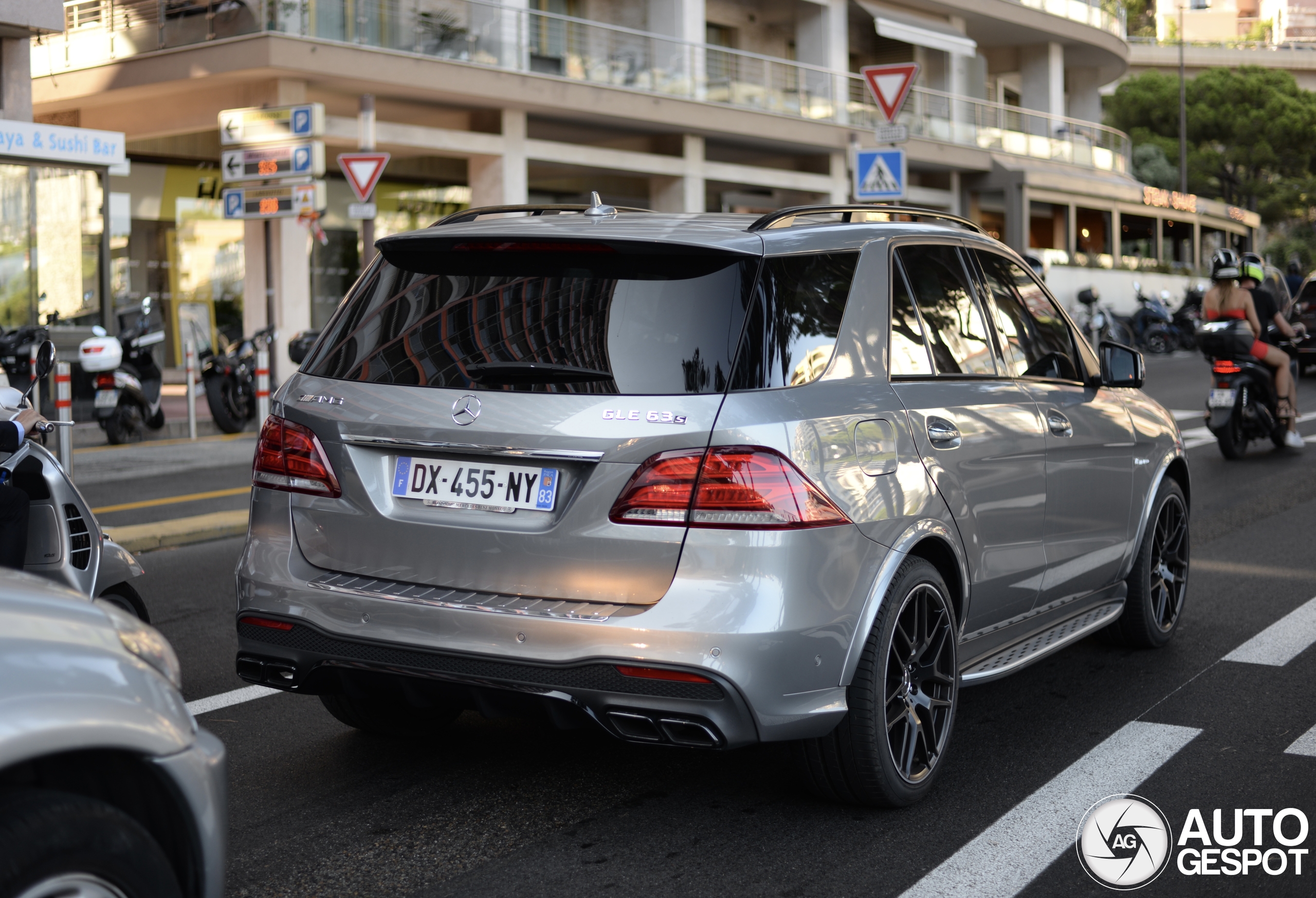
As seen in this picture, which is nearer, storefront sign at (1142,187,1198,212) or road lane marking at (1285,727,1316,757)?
road lane marking at (1285,727,1316,757)

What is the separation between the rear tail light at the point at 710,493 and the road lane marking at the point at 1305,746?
2.06m

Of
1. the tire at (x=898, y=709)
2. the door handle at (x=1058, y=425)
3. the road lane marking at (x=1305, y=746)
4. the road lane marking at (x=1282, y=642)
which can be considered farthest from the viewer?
the road lane marking at (x=1282, y=642)

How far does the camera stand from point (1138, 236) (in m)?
52.2

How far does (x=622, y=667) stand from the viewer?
362 cm

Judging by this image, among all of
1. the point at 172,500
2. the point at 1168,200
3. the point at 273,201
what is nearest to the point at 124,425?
the point at 172,500

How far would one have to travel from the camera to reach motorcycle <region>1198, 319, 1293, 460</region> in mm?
13000

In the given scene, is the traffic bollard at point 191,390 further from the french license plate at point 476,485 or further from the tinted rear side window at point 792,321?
the tinted rear side window at point 792,321

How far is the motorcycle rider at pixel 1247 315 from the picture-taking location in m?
13.1

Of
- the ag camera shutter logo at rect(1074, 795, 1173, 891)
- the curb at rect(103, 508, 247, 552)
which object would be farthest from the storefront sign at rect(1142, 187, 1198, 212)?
the ag camera shutter logo at rect(1074, 795, 1173, 891)

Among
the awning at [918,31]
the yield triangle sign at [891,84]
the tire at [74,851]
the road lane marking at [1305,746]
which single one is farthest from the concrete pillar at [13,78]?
the awning at [918,31]

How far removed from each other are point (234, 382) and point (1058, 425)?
13.3 meters

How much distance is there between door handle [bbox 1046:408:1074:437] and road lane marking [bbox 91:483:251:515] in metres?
6.87

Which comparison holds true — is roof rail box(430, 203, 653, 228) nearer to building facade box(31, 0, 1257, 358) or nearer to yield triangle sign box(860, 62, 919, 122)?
yield triangle sign box(860, 62, 919, 122)

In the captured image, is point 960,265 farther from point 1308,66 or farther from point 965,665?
point 1308,66
